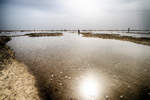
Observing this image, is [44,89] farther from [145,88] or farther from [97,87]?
[145,88]

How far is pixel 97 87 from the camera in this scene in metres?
6.54

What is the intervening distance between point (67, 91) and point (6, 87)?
3.97m

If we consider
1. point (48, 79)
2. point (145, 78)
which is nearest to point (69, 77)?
point (48, 79)

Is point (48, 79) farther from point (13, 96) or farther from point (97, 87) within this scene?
point (97, 87)

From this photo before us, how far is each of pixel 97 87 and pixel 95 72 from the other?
2400 mm

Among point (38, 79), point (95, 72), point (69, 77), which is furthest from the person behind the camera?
point (95, 72)

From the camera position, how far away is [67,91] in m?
6.05

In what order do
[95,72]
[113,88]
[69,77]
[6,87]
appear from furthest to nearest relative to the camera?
[95,72] → [69,77] → [113,88] → [6,87]

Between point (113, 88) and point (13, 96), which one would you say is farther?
point (113, 88)

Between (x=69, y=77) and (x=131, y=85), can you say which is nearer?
(x=131, y=85)

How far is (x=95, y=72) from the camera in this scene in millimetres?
8852

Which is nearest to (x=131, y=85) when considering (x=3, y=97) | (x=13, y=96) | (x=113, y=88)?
(x=113, y=88)

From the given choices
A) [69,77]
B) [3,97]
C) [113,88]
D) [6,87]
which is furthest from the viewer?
[69,77]

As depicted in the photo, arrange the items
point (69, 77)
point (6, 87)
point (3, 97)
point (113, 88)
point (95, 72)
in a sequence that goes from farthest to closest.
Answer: point (95, 72) < point (69, 77) < point (113, 88) < point (6, 87) < point (3, 97)
